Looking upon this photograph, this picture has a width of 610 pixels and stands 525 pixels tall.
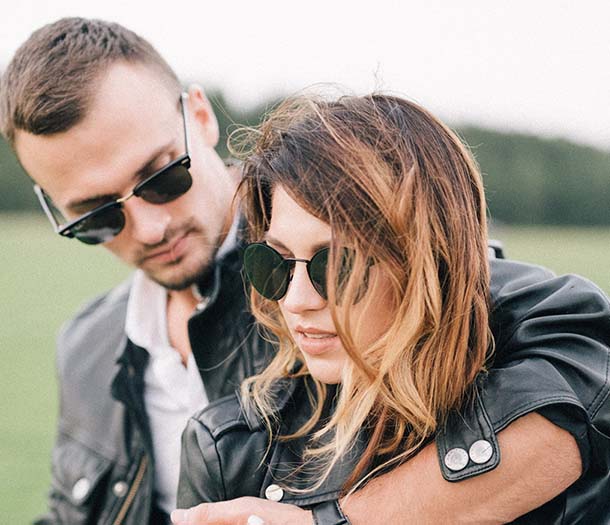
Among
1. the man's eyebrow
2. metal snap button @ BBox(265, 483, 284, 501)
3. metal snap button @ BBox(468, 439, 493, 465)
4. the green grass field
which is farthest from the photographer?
the green grass field

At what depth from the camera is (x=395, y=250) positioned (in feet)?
6.16

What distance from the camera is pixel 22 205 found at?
A: 3388 centimetres

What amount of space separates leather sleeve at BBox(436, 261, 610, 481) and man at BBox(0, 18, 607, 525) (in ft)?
3.27

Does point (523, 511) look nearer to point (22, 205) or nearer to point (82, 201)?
point (82, 201)

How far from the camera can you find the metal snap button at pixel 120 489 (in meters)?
2.95

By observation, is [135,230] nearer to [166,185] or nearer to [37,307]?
[166,185]

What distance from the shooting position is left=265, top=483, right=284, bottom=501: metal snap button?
6.72 feet

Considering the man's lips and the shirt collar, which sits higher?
the man's lips

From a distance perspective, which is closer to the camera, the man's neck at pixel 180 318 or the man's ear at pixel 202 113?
the man's neck at pixel 180 318

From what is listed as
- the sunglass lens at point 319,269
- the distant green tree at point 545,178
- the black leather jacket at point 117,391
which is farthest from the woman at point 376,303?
the distant green tree at point 545,178

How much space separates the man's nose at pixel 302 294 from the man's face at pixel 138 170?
3.54ft

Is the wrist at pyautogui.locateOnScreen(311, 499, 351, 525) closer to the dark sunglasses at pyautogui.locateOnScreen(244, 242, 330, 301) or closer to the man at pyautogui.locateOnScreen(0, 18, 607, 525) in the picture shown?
the dark sunglasses at pyautogui.locateOnScreen(244, 242, 330, 301)

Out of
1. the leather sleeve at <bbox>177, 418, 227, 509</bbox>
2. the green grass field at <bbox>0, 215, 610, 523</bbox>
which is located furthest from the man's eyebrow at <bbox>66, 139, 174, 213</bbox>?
the green grass field at <bbox>0, 215, 610, 523</bbox>

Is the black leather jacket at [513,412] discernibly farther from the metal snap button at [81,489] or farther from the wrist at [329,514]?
the metal snap button at [81,489]
